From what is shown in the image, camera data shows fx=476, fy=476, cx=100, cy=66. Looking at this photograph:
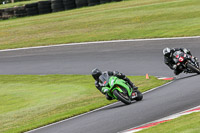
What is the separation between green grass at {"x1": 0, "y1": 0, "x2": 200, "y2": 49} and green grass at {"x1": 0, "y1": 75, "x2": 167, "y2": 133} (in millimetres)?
6784

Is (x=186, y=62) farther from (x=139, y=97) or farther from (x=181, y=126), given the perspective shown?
(x=181, y=126)

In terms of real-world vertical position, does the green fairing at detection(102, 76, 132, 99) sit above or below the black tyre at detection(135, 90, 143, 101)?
above

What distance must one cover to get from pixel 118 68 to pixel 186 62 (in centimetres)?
521

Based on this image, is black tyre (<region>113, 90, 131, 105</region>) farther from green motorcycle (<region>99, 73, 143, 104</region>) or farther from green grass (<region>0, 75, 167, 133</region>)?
green grass (<region>0, 75, 167, 133</region>)

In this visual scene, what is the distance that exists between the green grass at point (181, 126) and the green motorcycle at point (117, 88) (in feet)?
10.4

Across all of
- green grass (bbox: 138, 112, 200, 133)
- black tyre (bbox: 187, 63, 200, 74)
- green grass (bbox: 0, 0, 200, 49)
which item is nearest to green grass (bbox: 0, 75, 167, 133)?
black tyre (bbox: 187, 63, 200, 74)

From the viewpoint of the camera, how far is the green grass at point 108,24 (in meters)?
27.0

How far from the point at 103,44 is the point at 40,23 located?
12.9 m

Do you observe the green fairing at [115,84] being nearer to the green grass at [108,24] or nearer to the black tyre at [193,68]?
the black tyre at [193,68]

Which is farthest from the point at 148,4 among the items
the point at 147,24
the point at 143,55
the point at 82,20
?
the point at 143,55

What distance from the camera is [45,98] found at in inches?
647

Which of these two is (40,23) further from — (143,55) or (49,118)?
(49,118)

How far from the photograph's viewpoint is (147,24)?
96.7 ft

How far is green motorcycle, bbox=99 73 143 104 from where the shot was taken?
41.7ft
